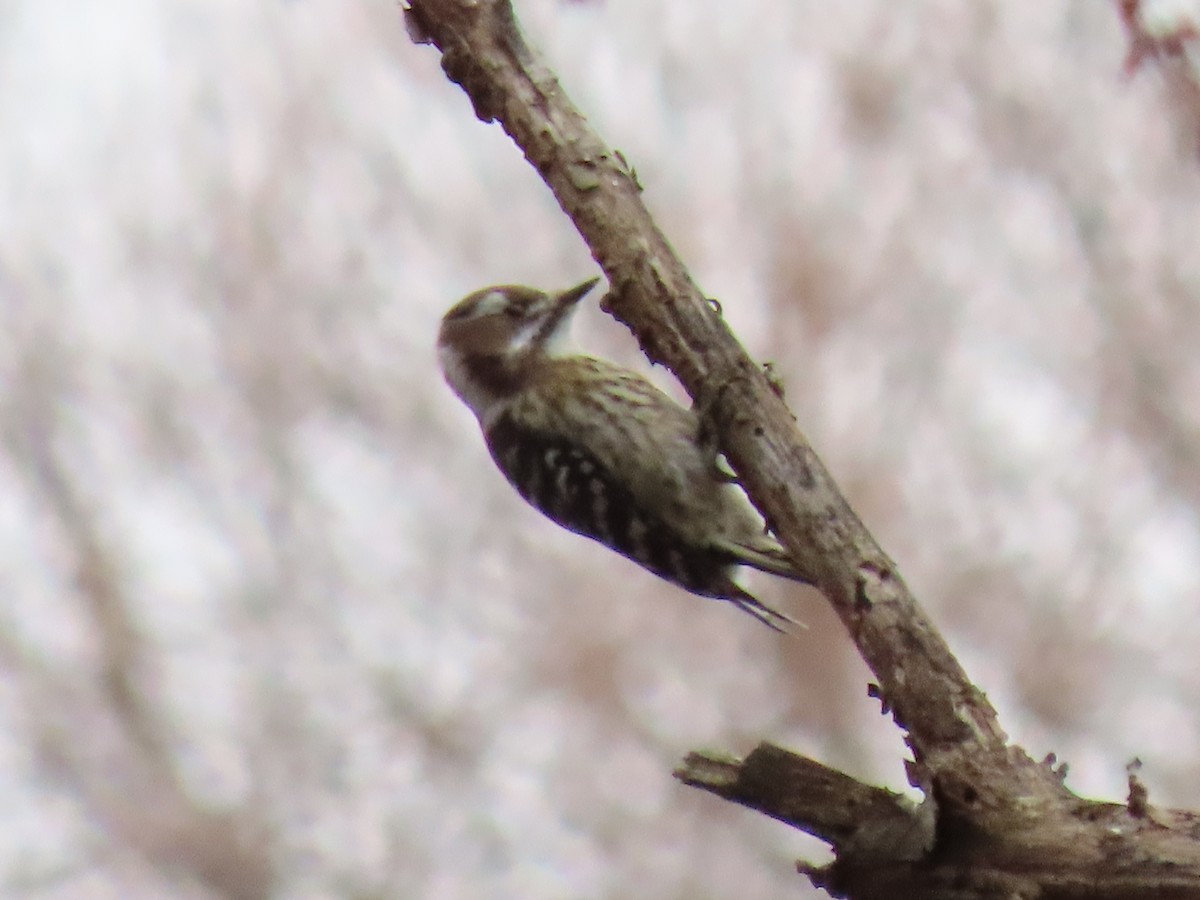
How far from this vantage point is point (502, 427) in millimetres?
3355

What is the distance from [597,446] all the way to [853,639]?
4.45 ft

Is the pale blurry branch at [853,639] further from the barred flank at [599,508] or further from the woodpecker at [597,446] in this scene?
the barred flank at [599,508]

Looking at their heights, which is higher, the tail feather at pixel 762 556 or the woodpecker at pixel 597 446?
the woodpecker at pixel 597 446

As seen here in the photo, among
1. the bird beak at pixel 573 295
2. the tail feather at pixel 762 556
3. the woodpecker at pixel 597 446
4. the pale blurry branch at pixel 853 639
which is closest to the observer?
the pale blurry branch at pixel 853 639

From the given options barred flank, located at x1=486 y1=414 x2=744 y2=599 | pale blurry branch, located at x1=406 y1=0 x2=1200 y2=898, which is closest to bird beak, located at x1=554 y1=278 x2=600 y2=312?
barred flank, located at x1=486 y1=414 x2=744 y2=599

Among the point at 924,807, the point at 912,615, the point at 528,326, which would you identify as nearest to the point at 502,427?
the point at 528,326

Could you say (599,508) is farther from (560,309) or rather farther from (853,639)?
(853,639)

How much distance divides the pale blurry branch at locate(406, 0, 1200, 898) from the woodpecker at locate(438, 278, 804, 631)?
0.62 meters

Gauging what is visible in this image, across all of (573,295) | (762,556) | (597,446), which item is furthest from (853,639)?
(573,295)

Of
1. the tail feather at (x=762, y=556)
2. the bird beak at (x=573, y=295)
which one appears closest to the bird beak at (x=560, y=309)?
the bird beak at (x=573, y=295)

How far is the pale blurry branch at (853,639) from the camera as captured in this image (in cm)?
161

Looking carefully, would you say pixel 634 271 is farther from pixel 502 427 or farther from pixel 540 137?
pixel 502 427

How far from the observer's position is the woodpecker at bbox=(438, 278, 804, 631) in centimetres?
308

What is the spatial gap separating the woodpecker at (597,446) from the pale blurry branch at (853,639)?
62 cm
